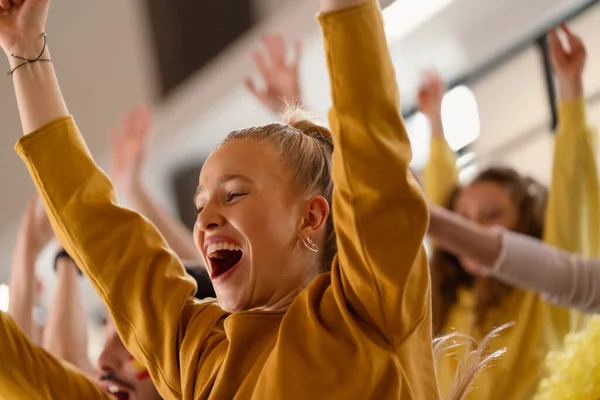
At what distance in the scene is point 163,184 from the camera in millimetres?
2355

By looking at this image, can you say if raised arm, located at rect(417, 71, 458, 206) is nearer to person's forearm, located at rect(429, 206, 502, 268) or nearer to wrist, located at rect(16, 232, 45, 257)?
person's forearm, located at rect(429, 206, 502, 268)

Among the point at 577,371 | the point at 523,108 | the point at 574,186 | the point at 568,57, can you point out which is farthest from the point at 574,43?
the point at 577,371

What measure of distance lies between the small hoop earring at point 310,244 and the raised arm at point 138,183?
0.72 meters

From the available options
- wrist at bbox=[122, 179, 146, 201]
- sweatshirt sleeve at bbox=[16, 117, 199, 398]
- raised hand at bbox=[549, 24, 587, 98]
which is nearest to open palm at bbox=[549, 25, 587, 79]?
raised hand at bbox=[549, 24, 587, 98]

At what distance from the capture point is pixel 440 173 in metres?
1.63

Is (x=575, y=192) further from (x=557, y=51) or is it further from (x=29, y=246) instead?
(x=29, y=246)

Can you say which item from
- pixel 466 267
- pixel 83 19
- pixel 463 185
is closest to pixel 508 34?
pixel 463 185

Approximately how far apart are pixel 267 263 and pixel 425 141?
56.2 inches

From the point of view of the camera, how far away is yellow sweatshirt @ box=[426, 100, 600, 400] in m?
1.26

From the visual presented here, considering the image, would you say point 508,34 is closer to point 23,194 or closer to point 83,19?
point 83,19

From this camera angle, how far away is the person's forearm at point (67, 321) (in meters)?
1.56

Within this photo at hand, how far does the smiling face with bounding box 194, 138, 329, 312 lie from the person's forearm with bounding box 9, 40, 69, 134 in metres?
0.19

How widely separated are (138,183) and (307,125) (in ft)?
3.07

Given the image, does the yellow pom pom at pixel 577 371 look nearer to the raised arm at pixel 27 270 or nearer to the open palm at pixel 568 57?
the open palm at pixel 568 57
